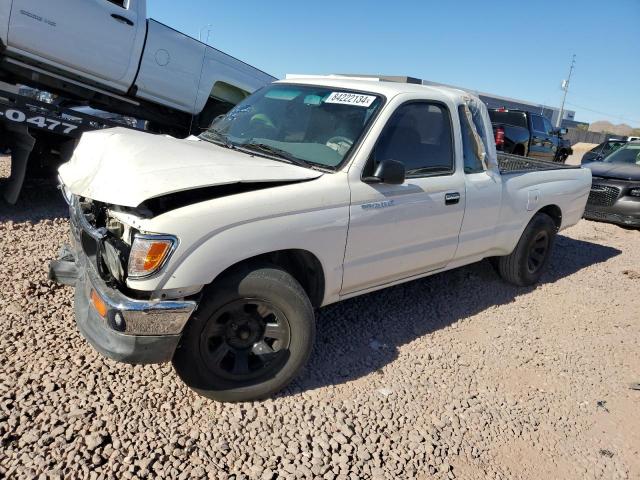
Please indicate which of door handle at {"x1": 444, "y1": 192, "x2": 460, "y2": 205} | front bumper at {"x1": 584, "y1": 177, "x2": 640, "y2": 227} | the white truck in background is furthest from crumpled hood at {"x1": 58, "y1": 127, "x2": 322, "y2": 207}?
front bumper at {"x1": 584, "y1": 177, "x2": 640, "y2": 227}

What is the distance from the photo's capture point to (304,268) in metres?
3.28

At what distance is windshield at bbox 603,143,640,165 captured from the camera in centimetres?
1076

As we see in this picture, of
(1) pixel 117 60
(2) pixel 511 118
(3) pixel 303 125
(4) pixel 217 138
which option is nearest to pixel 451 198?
(3) pixel 303 125

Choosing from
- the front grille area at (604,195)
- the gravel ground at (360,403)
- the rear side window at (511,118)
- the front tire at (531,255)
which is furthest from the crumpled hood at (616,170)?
the gravel ground at (360,403)

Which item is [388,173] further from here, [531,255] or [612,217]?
[612,217]

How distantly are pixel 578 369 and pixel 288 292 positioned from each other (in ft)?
8.31

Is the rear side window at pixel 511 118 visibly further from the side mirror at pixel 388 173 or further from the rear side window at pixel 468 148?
the side mirror at pixel 388 173

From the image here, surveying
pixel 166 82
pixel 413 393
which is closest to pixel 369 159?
pixel 413 393

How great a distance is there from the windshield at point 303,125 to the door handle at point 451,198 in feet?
2.96

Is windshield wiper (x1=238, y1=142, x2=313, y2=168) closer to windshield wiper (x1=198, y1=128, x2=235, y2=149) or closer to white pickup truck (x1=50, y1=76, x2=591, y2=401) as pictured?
white pickup truck (x1=50, y1=76, x2=591, y2=401)

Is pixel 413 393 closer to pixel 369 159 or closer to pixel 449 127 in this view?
pixel 369 159

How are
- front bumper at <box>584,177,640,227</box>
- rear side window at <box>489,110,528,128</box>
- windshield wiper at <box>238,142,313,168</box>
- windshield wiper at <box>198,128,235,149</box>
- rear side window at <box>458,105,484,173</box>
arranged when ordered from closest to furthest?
windshield wiper at <box>238,142,313,168</box> → windshield wiper at <box>198,128,235,149</box> → rear side window at <box>458,105,484,173</box> → front bumper at <box>584,177,640,227</box> → rear side window at <box>489,110,528,128</box>

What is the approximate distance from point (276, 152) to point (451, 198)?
4.66 ft

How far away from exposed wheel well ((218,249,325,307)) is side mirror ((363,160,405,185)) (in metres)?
0.64
